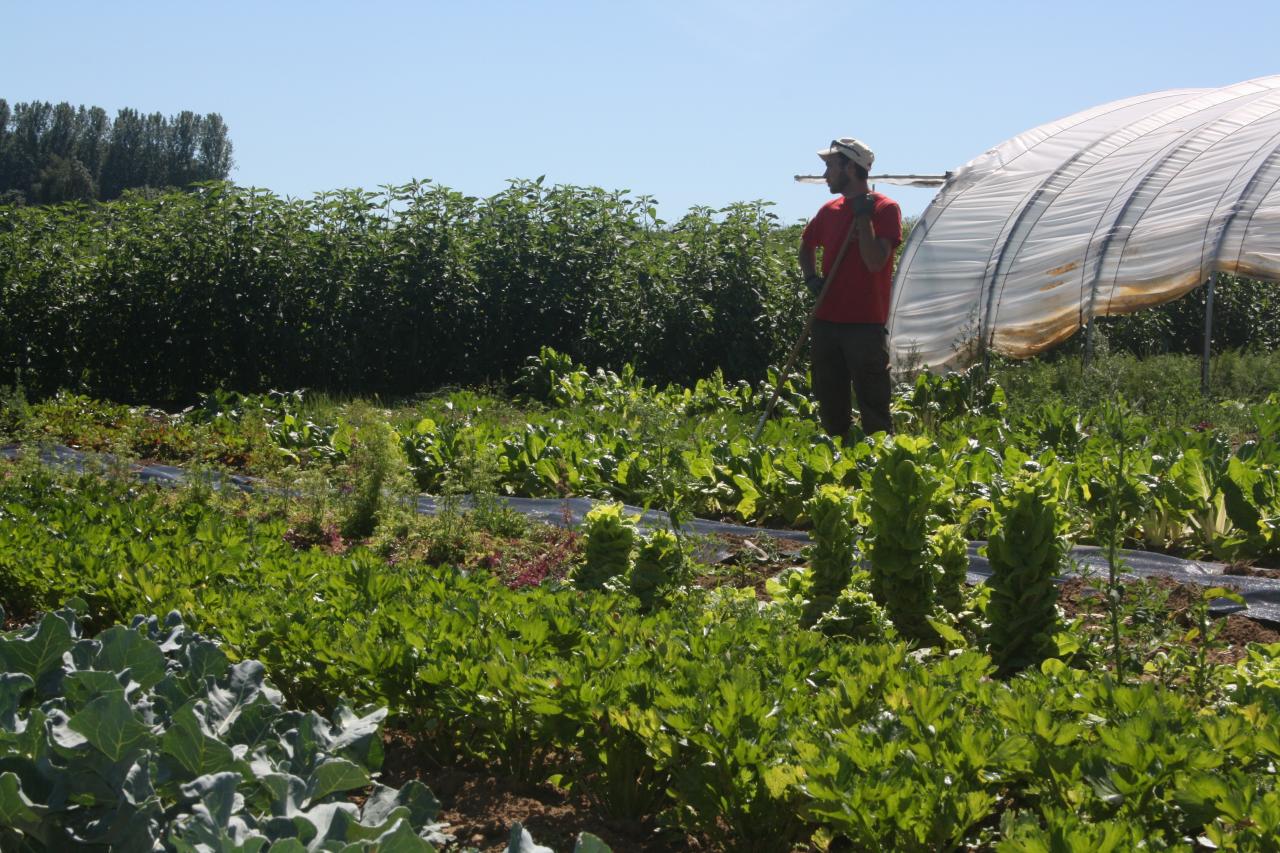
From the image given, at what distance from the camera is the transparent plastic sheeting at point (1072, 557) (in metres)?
4.52

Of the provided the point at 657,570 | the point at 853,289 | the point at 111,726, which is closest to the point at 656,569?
the point at 657,570

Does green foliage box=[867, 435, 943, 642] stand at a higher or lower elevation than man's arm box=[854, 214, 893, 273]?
lower

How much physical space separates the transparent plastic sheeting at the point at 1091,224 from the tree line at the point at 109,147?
45.1 meters

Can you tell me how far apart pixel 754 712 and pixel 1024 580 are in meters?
1.50

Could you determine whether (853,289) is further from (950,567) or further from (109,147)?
(109,147)

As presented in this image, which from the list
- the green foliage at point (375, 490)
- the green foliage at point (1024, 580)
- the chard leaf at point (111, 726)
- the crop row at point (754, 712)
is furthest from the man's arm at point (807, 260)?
the chard leaf at point (111, 726)

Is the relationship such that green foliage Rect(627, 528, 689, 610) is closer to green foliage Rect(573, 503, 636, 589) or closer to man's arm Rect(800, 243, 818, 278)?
green foliage Rect(573, 503, 636, 589)

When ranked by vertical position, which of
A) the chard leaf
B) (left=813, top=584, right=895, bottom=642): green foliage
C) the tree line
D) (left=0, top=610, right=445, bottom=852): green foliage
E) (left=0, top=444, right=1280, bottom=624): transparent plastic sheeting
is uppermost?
the tree line

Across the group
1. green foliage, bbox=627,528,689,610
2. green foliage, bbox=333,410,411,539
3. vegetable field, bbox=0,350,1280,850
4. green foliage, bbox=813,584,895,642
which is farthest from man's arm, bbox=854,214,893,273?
green foliage, bbox=813,584,895,642

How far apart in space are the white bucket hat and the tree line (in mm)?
49394

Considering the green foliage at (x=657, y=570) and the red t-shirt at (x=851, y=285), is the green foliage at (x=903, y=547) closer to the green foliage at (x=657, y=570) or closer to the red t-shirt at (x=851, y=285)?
the green foliage at (x=657, y=570)

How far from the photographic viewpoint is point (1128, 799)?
90.4 inches

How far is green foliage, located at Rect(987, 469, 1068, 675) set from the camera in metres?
3.79

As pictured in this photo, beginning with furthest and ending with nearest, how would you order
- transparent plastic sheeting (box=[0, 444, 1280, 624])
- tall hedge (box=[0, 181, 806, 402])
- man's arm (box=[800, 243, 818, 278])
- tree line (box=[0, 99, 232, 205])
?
tree line (box=[0, 99, 232, 205])
tall hedge (box=[0, 181, 806, 402])
man's arm (box=[800, 243, 818, 278])
transparent plastic sheeting (box=[0, 444, 1280, 624])
